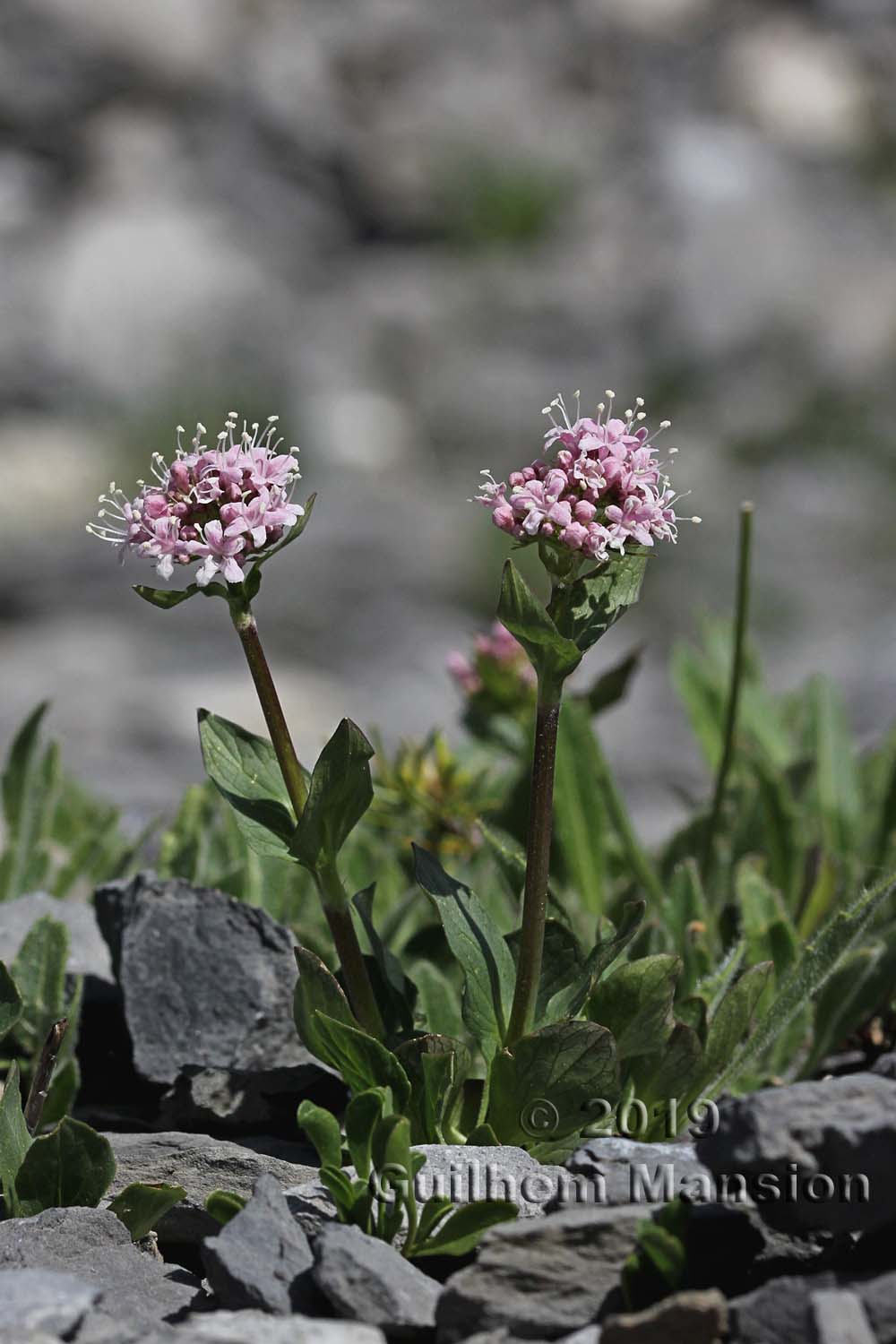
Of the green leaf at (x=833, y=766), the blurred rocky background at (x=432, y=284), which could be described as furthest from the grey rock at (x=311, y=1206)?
the blurred rocky background at (x=432, y=284)

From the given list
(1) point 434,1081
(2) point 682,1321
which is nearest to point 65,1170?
(1) point 434,1081

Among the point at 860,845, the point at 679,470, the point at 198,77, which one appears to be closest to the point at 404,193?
the point at 198,77

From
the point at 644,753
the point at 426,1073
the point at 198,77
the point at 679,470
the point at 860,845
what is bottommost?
the point at 426,1073

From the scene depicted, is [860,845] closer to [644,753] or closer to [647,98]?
[644,753]

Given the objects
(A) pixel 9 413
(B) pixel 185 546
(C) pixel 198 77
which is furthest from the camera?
(C) pixel 198 77

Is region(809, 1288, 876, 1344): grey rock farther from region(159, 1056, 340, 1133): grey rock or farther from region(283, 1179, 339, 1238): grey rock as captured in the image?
region(159, 1056, 340, 1133): grey rock

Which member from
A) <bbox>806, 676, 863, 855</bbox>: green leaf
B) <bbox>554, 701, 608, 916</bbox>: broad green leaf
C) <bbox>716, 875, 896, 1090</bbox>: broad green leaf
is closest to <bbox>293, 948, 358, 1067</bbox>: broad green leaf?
<bbox>716, 875, 896, 1090</bbox>: broad green leaf

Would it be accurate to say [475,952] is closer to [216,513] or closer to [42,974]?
[216,513]
